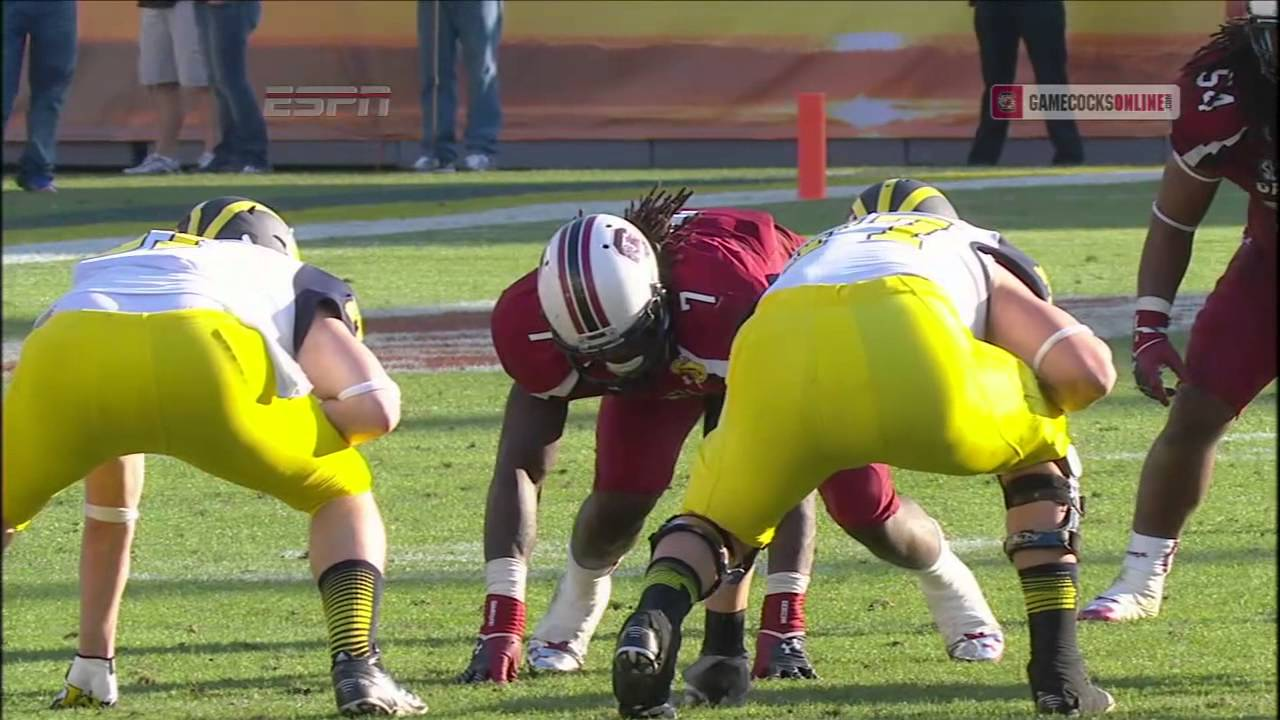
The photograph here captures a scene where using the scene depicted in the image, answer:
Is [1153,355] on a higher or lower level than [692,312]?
lower

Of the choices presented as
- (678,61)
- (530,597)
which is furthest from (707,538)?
(678,61)

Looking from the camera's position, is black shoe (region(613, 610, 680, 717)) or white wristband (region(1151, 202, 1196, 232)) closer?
black shoe (region(613, 610, 680, 717))

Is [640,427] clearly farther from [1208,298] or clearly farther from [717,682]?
[1208,298]

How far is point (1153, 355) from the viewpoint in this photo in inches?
209

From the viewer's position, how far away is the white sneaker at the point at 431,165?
17094mm

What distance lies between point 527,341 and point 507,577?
583mm

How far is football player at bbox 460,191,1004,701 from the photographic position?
4629 millimetres

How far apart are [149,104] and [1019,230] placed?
7.71m

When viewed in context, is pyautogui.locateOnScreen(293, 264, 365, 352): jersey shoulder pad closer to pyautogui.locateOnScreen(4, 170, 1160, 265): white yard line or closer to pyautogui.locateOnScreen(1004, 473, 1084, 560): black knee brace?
pyautogui.locateOnScreen(1004, 473, 1084, 560): black knee brace

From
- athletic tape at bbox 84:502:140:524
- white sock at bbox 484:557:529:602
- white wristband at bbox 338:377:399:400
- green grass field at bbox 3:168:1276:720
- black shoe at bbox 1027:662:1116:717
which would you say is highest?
white wristband at bbox 338:377:399:400

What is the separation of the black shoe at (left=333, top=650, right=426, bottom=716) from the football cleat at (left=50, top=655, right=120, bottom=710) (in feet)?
1.86

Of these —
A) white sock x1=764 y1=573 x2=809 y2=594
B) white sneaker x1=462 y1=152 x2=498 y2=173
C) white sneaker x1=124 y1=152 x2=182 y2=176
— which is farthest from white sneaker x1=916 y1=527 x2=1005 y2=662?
white sneaker x1=124 y1=152 x2=182 y2=176

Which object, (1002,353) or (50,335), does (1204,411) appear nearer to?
(1002,353)

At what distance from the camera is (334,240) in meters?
13.1
